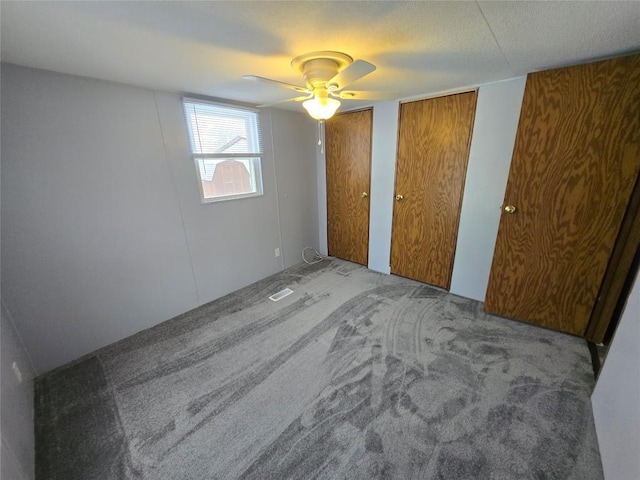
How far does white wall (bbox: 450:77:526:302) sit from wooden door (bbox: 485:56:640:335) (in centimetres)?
19

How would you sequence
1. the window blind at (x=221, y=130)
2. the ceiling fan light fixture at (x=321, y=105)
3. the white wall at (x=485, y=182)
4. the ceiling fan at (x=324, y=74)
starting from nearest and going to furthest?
the ceiling fan at (x=324, y=74) → the ceiling fan light fixture at (x=321, y=105) → the white wall at (x=485, y=182) → the window blind at (x=221, y=130)

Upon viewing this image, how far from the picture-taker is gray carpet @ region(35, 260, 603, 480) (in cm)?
125

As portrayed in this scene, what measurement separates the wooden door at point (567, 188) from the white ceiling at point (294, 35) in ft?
0.55

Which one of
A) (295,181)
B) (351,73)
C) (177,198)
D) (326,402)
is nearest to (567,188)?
(351,73)

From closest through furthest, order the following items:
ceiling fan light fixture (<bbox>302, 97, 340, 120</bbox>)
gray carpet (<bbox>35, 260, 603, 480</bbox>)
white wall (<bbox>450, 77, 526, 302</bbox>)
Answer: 1. gray carpet (<bbox>35, 260, 603, 480</bbox>)
2. ceiling fan light fixture (<bbox>302, 97, 340, 120</bbox>)
3. white wall (<bbox>450, 77, 526, 302</bbox>)

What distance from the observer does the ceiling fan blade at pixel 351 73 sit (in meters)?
1.27

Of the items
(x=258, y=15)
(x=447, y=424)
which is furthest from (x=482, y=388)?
(x=258, y=15)

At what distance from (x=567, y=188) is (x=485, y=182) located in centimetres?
57

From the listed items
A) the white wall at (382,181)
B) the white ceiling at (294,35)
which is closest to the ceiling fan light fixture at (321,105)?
the white ceiling at (294,35)

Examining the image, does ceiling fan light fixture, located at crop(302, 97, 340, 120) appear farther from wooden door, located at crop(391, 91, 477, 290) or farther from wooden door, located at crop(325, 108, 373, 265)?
wooden door, located at crop(325, 108, 373, 265)

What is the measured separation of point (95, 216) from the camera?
191 cm

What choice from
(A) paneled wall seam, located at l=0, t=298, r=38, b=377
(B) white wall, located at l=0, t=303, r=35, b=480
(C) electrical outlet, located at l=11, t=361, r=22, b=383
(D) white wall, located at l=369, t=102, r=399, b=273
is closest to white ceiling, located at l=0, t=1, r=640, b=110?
(D) white wall, located at l=369, t=102, r=399, b=273

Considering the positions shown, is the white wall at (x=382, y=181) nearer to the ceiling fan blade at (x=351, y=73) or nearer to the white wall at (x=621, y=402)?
the ceiling fan blade at (x=351, y=73)

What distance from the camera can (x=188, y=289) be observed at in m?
2.54
